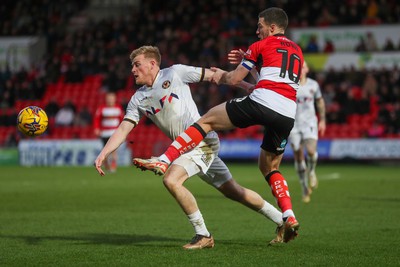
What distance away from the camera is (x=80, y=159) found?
90.6 ft

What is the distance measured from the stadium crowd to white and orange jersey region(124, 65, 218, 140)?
18366 millimetres

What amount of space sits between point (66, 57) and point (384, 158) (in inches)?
591

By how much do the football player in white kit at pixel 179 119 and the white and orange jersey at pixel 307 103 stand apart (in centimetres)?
667

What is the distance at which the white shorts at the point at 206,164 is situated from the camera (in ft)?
27.3

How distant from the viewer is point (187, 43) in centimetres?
3130

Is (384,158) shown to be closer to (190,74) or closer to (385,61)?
(385,61)

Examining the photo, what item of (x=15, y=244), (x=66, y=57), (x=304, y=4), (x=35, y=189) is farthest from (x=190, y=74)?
(x=66, y=57)

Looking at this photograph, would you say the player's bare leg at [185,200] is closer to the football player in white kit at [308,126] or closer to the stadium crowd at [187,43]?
the football player in white kit at [308,126]

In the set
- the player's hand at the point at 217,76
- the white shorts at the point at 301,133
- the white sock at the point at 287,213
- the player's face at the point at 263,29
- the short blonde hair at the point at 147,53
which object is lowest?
the white shorts at the point at 301,133

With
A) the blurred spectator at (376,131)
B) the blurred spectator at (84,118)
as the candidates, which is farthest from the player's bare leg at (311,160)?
the blurred spectator at (84,118)

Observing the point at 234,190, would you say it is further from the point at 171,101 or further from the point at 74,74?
the point at 74,74

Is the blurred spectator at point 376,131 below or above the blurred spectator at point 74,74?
below

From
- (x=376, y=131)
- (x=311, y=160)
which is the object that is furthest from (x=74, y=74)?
(x=311, y=160)

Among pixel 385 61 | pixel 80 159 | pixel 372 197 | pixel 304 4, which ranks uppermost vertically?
pixel 304 4
